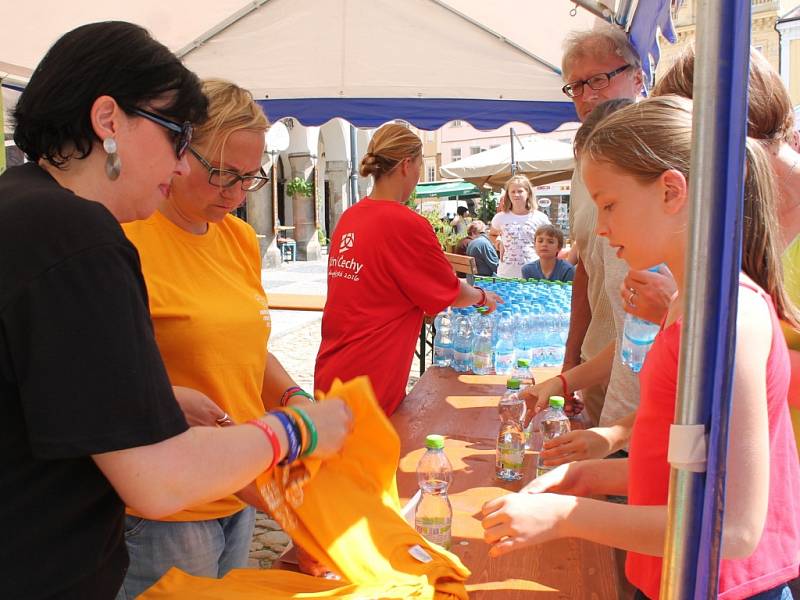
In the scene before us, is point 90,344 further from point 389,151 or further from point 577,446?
point 389,151

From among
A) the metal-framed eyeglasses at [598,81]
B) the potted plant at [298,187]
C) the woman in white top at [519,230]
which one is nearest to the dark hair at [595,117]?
the metal-framed eyeglasses at [598,81]

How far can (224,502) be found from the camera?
177 cm

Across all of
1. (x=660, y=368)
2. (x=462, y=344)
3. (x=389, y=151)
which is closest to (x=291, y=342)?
(x=462, y=344)

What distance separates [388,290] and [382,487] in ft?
6.19

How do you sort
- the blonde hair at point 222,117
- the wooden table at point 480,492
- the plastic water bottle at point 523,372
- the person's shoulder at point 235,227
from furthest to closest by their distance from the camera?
the plastic water bottle at point 523,372 < the person's shoulder at point 235,227 < the blonde hair at point 222,117 < the wooden table at point 480,492

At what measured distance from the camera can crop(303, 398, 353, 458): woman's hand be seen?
1.27 metres

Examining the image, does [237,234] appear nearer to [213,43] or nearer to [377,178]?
[377,178]

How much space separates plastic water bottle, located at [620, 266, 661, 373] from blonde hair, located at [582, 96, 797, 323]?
81cm

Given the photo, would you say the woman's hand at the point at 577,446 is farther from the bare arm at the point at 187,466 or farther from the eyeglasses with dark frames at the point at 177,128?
the eyeglasses with dark frames at the point at 177,128

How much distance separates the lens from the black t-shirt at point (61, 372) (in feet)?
2.90

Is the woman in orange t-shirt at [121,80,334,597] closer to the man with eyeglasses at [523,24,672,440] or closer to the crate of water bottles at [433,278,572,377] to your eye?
the man with eyeglasses at [523,24,672,440]

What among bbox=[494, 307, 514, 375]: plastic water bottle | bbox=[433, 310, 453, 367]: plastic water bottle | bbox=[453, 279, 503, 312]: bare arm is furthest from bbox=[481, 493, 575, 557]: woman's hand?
bbox=[433, 310, 453, 367]: plastic water bottle

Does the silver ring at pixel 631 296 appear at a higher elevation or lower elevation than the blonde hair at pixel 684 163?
lower

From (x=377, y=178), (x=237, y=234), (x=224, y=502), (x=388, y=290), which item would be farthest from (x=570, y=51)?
(x=224, y=502)
